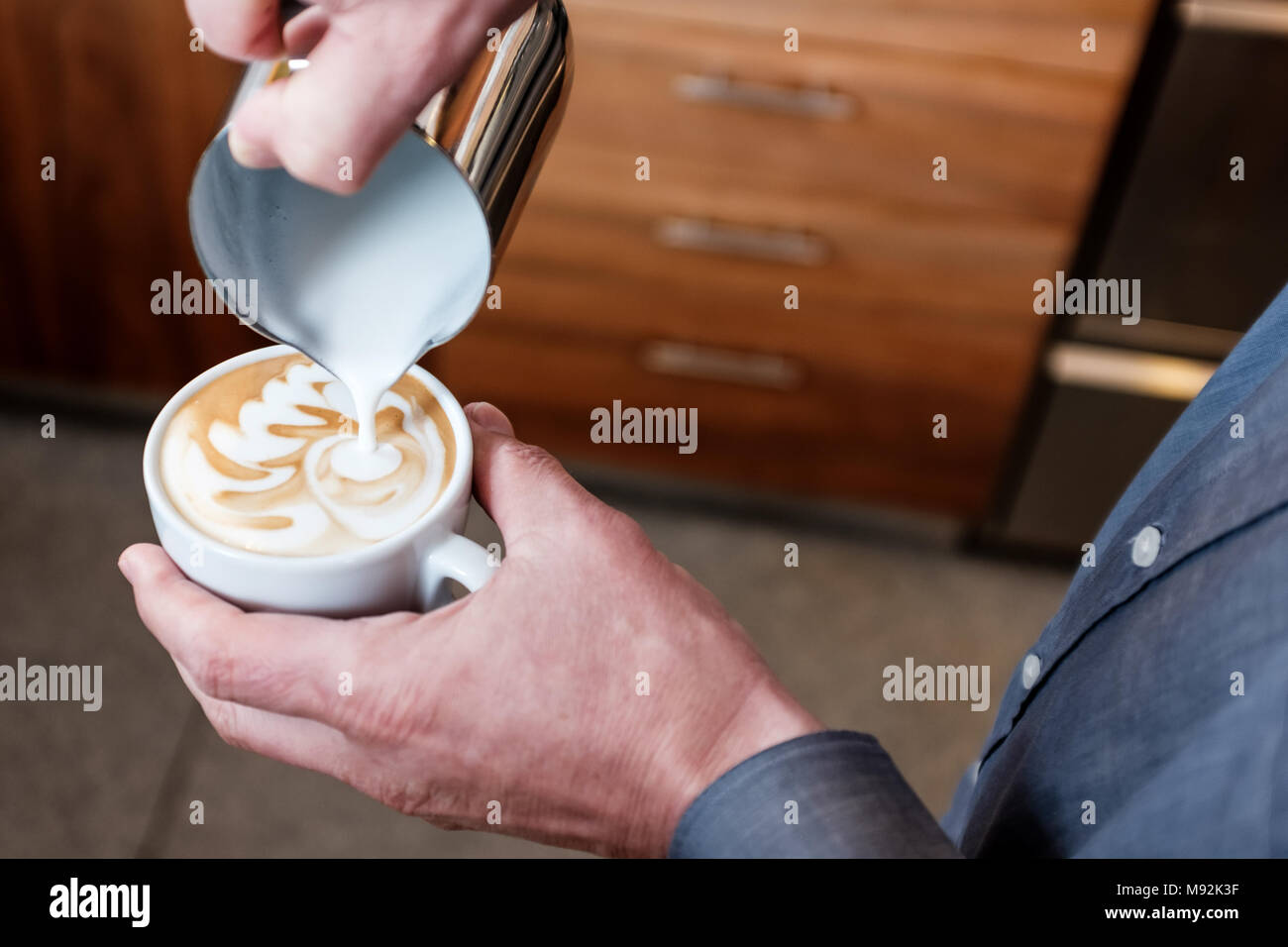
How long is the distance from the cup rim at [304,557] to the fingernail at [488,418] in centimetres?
2

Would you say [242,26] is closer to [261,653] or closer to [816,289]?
[261,653]

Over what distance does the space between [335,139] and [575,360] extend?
3.51 ft

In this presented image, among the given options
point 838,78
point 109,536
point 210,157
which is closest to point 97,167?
point 109,536

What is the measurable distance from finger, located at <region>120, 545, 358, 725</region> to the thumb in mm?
96

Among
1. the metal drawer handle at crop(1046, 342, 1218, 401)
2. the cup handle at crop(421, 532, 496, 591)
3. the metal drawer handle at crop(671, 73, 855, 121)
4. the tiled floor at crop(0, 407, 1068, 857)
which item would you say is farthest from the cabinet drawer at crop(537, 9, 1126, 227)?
the cup handle at crop(421, 532, 496, 591)

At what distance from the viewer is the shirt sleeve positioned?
46cm

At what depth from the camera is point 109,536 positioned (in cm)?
152

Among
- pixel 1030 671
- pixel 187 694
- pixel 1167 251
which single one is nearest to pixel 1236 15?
pixel 1167 251

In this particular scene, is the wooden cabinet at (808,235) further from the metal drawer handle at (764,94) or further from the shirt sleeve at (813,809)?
the shirt sleeve at (813,809)

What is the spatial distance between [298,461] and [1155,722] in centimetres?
43

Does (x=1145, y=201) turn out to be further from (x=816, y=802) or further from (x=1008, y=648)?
(x=816, y=802)

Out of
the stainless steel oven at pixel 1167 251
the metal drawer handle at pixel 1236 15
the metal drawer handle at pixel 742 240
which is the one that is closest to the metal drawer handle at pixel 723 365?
the metal drawer handle at pixel 742 240

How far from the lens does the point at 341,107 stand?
419mm

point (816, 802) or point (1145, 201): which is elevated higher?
point (1145, 201)
